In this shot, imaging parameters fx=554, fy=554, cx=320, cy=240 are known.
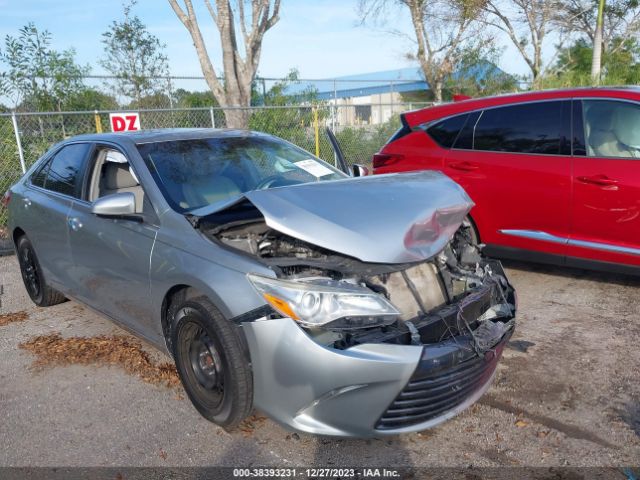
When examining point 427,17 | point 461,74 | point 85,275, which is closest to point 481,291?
point 85,275

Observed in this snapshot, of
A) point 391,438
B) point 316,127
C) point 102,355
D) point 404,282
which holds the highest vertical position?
point 316,127

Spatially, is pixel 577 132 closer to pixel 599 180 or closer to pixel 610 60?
pixel 599 180

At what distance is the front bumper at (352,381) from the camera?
2.42 m

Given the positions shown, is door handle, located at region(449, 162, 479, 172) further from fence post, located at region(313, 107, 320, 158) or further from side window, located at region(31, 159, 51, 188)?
fence post, located at region(313, 107, 320, 158)

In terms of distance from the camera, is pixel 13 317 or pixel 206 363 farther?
pixel 13 317

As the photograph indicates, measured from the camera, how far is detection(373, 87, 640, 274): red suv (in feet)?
14.9

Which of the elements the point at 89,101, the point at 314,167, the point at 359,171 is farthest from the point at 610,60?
the point at 314,167

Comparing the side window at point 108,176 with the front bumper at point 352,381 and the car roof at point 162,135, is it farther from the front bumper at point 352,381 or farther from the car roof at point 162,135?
the front bumper at point 352,381

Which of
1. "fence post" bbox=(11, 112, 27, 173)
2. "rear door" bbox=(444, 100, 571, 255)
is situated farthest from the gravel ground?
"fence post" bbox=(11, 112, 27, 173)

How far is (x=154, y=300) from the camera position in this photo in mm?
3268

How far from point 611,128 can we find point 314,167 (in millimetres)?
2565

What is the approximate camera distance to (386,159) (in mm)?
6086

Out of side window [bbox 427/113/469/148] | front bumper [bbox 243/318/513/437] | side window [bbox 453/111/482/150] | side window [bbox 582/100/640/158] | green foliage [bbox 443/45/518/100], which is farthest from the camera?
green foliage [bbox 443/45/518/100]

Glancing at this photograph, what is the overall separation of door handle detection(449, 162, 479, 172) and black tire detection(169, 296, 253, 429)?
3.34 m
